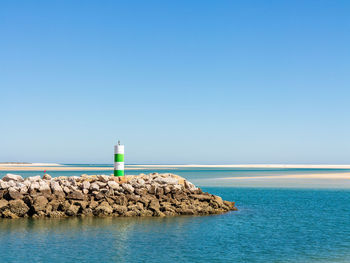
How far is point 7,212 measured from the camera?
22234 mm

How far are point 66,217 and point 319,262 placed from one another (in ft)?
42.4

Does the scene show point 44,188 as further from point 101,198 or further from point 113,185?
point 113,185

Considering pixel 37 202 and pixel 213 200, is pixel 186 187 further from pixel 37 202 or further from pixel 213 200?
pixel 37 202

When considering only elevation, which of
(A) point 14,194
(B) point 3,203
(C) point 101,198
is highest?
(A) point 14,194

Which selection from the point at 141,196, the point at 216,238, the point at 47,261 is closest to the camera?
the point at 47,261

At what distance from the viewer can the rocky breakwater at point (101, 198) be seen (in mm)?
22578

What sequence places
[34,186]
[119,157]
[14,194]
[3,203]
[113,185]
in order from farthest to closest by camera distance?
[119,157]
[113,185]
[34,186]
[14,194]
[3,203]

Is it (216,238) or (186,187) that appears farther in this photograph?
(186,187)

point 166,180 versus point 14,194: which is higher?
point 166,180

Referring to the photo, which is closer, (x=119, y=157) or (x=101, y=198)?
(x=101, y=198)

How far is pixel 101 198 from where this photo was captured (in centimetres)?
2366

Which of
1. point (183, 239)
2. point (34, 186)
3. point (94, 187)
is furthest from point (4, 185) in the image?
point (183, 239)

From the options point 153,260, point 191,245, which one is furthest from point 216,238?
point 153,260

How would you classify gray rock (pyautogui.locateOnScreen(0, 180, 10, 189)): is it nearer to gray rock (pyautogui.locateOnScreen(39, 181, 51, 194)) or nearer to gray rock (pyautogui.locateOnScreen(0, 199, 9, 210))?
gray rock (pyautogui.locateOnScreen(0, 199, 9, 210))
